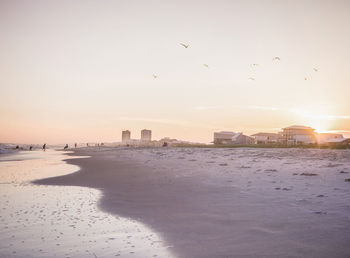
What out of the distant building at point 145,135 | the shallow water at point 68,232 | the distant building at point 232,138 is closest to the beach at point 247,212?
the shallow water at point 68,232

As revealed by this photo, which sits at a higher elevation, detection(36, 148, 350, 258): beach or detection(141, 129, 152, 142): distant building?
detection(141, 129, 152, 142): distant building

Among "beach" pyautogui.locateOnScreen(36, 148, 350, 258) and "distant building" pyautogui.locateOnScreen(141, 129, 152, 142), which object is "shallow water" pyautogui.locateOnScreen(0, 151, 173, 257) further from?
"distant building" pyautogui.locateOnScreen(141, 129, 152, 142)

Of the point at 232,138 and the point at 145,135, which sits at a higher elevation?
the point at 145,135

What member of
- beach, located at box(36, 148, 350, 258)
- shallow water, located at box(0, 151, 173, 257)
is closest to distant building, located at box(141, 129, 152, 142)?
beach, located at box(36, 148, 350, 258)

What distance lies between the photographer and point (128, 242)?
20.4 ft

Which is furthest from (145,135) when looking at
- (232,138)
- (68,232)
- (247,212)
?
(68,232)

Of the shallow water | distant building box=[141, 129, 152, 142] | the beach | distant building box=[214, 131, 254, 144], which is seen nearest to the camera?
the beach

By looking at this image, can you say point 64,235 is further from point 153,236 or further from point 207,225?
point 207,225

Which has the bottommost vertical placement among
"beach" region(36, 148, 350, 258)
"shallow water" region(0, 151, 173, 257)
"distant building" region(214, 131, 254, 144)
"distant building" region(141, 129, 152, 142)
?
"shallow water" region(0, 151, 173, 257)

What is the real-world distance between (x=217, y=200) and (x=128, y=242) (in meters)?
4.31

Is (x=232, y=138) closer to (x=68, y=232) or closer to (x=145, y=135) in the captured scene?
(x=68, y=232)

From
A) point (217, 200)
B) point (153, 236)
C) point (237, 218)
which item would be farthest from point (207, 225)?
point (217, 200)

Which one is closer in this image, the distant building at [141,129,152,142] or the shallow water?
the shallow water

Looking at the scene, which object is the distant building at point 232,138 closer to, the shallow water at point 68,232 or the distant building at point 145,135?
the shallow water at point 68,232
